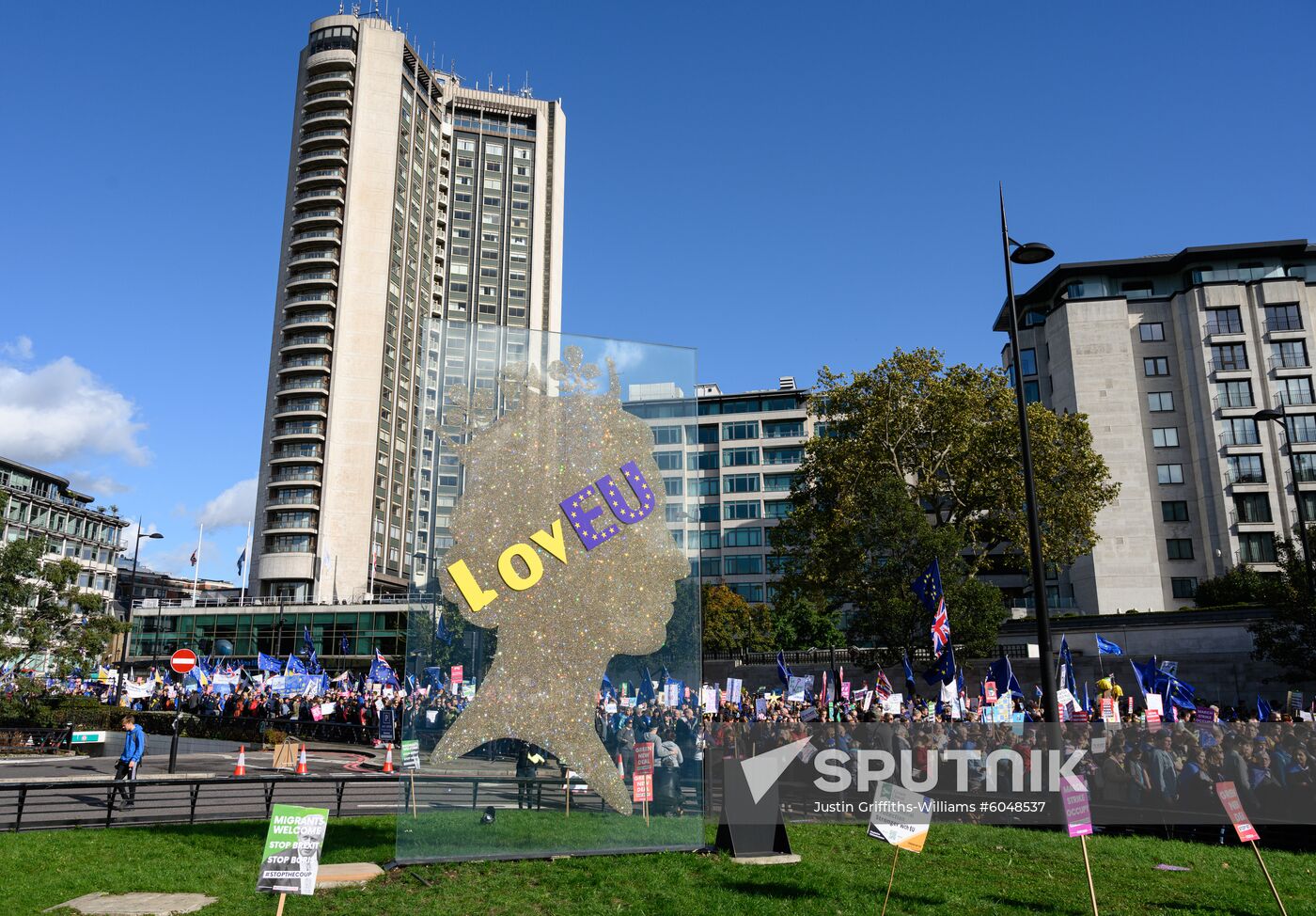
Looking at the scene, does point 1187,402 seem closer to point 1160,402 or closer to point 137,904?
point 1160,402

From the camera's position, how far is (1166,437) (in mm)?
68500

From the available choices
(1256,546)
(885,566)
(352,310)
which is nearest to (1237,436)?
(1256,546)

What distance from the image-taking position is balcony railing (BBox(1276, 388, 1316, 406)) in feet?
217

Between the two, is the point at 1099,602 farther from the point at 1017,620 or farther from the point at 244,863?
the point at 244,863

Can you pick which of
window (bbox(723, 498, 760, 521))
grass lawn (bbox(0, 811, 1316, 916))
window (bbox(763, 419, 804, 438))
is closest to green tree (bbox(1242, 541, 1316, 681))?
grass lawn (bbox(0, 811, 1316, 916))

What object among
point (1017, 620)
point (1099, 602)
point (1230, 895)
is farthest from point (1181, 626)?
point (1230, 895)

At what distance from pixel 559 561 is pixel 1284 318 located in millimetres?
71280

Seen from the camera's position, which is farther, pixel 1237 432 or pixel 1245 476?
pixel 1237 432

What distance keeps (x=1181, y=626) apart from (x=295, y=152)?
8921 cm

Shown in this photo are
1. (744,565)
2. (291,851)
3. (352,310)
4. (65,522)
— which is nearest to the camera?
(291,851)

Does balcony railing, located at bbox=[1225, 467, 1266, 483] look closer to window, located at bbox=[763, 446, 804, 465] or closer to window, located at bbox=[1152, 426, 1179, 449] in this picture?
window, located at bbox=[1152, 426, 1179, 449]

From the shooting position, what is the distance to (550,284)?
11831cm

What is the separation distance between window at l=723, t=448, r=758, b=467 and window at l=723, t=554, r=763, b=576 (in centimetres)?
991

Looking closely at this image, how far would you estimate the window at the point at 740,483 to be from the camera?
322 feet
